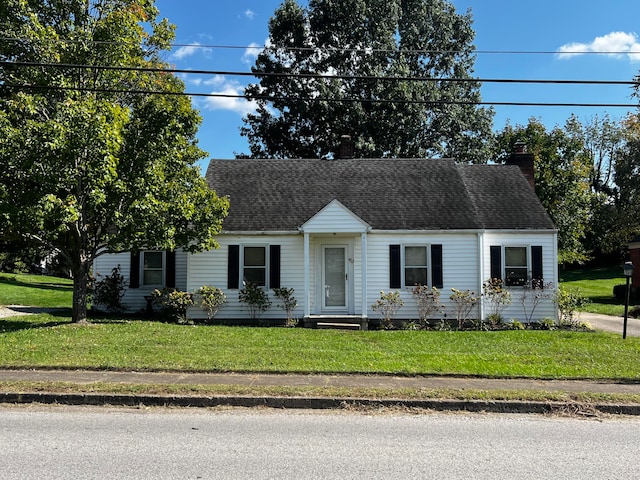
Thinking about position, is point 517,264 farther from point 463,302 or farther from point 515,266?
point 463,302

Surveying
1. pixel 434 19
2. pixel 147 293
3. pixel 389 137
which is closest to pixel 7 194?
pixel 147 293

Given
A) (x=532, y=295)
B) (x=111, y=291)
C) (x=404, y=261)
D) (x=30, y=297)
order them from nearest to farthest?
1. (x=532, y=295)
2. (x=404, y=261)
3. (x=111, y=291)
4. (x=30, y=297)

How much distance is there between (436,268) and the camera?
17.3 metres

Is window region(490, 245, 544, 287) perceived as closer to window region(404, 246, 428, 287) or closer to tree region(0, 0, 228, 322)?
window region(404, 246, 428, 287)

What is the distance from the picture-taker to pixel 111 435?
6.26m

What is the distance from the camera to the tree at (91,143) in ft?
41.9

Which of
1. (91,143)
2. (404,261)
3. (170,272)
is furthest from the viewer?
(170,272)

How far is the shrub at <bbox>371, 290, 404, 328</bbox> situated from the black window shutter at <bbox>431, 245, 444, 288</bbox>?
125 centimetres

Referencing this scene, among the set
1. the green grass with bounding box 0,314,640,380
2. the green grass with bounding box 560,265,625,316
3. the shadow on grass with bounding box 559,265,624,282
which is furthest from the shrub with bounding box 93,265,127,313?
the shadow on grass with bounding box 559,265,624,282

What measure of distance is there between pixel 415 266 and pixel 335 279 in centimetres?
263

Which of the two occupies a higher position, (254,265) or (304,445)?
(254,265)

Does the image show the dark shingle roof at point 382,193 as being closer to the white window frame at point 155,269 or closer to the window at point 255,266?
the window at point 255,266

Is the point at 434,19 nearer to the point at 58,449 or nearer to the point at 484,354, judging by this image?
the point at 484,354

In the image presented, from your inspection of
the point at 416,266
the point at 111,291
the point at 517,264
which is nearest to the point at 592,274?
the point at 517,264
